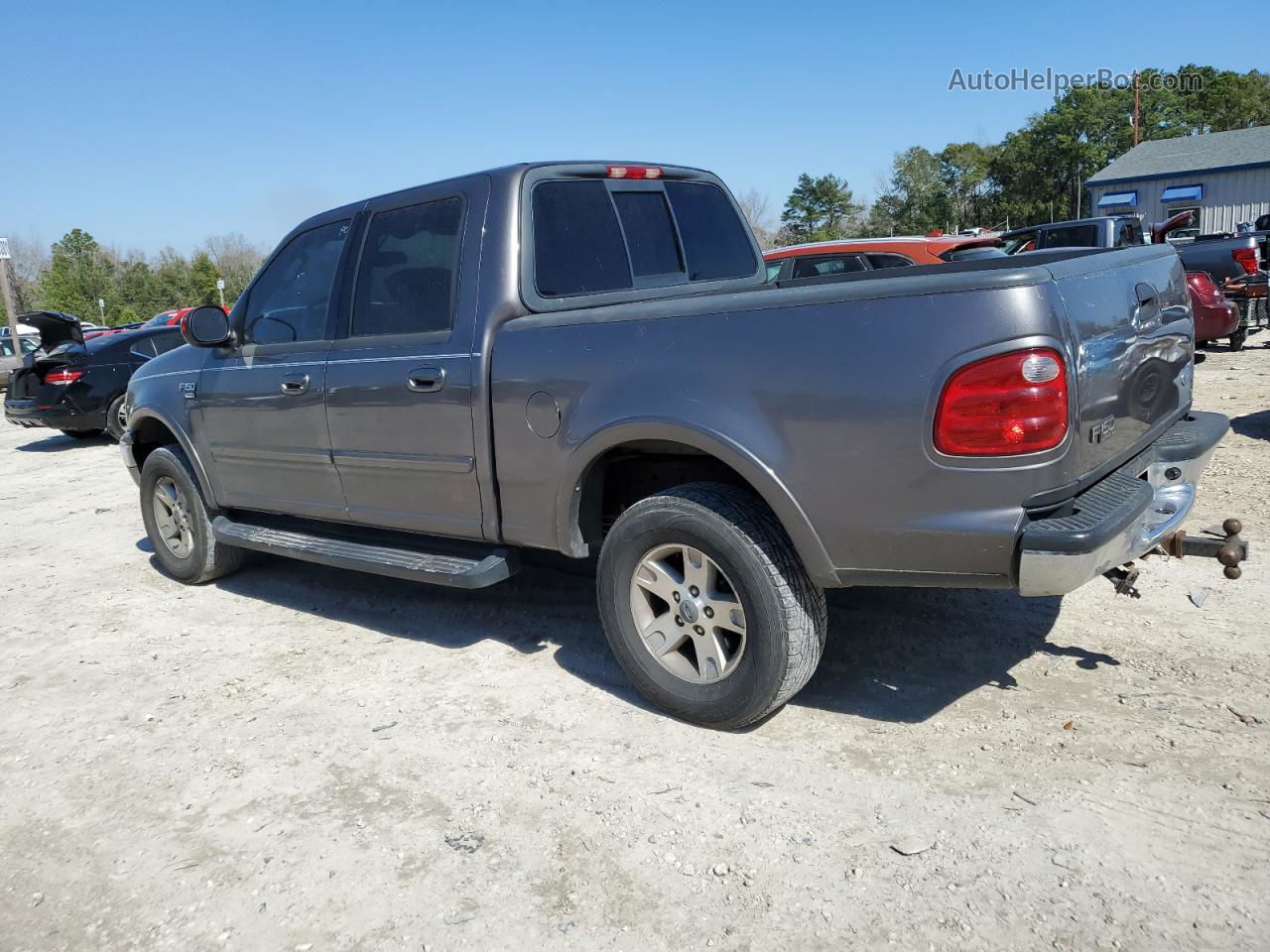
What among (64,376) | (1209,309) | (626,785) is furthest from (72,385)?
(1209,309)

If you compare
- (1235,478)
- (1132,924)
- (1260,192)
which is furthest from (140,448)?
(1260,192)

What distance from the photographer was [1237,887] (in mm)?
2465

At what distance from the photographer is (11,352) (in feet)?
69.2

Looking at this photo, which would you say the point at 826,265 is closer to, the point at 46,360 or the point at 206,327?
the point at 206,327

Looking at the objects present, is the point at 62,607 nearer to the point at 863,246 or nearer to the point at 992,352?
the point at 992,352

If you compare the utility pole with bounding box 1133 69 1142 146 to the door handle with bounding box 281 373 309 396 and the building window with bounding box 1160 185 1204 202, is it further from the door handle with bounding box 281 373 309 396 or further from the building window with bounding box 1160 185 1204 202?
the door handle with bounding box 281 373 309 396

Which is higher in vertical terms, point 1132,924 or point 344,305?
point 344,305

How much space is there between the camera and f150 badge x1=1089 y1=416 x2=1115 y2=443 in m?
2.89

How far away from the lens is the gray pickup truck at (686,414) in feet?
9.11

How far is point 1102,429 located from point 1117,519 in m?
0.29

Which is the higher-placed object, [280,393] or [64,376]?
[280,393]

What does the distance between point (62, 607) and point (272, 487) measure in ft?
5.55

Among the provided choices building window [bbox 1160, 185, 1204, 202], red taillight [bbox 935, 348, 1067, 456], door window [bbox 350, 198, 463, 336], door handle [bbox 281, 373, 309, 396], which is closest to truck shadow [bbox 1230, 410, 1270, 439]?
red taillight [bbox 935, 348, 1067, 456]

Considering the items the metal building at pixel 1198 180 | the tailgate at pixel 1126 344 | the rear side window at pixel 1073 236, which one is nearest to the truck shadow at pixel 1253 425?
the rear side window at pixel 1073 236
